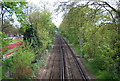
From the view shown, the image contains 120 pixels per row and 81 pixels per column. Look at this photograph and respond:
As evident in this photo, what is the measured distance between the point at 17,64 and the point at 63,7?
3.21 metres

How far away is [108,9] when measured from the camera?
4.12 m

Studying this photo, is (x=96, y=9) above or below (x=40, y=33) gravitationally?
above

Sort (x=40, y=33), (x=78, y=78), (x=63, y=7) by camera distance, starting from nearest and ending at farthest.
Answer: (x=63, y=7) < (x=78, y=78) < (x=40, y=33)

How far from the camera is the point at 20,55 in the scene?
210 inches

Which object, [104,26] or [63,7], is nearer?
[63,7]

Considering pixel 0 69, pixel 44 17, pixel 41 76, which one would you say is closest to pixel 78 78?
pixel 41 76

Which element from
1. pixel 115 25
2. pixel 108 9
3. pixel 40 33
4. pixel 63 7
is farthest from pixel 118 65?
pixel 40 33

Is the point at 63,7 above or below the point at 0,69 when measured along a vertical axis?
above

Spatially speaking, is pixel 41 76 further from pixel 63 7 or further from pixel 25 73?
pixel 63 7

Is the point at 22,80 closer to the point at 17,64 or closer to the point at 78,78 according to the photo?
the point at 17,64

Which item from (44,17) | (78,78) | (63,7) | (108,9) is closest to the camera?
(63,7)

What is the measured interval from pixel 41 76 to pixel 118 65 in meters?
3.90

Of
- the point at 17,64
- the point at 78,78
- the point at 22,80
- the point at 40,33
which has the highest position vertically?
the point at 40,33

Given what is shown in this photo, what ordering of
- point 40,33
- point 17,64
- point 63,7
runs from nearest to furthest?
point 63,7 → point 17,64 → point 40,33
